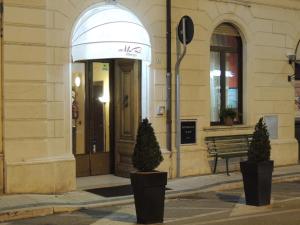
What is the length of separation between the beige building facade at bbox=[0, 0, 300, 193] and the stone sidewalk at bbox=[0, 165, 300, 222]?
1.31ft

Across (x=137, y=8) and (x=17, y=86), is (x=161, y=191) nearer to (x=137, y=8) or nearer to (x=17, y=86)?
(x=17, y=86)

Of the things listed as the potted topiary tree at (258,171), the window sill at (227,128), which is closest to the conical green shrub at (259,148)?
the potted topiary tree at (258,171)

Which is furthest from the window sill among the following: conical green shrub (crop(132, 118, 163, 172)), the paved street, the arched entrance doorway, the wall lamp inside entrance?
conical green shrub (crop(132, 118, 163, 172))

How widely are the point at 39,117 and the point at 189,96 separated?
155 inches

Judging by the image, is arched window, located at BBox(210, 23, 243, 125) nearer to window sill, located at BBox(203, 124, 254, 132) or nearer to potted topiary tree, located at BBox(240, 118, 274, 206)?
window sill, located at BBox(203, 124, 254, 132)

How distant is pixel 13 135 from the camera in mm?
10273

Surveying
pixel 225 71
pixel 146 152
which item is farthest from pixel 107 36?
pixel 225 71

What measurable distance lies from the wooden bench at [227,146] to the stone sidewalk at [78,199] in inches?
21.1

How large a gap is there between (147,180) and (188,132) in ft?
16.4

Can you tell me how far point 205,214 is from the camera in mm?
9234

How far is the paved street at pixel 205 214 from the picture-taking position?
8641mm

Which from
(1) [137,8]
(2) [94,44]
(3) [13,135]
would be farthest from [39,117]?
(1) [137,8]

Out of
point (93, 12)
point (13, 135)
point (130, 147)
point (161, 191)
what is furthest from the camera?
point (130, 147)

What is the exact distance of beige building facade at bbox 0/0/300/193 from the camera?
10.3m
